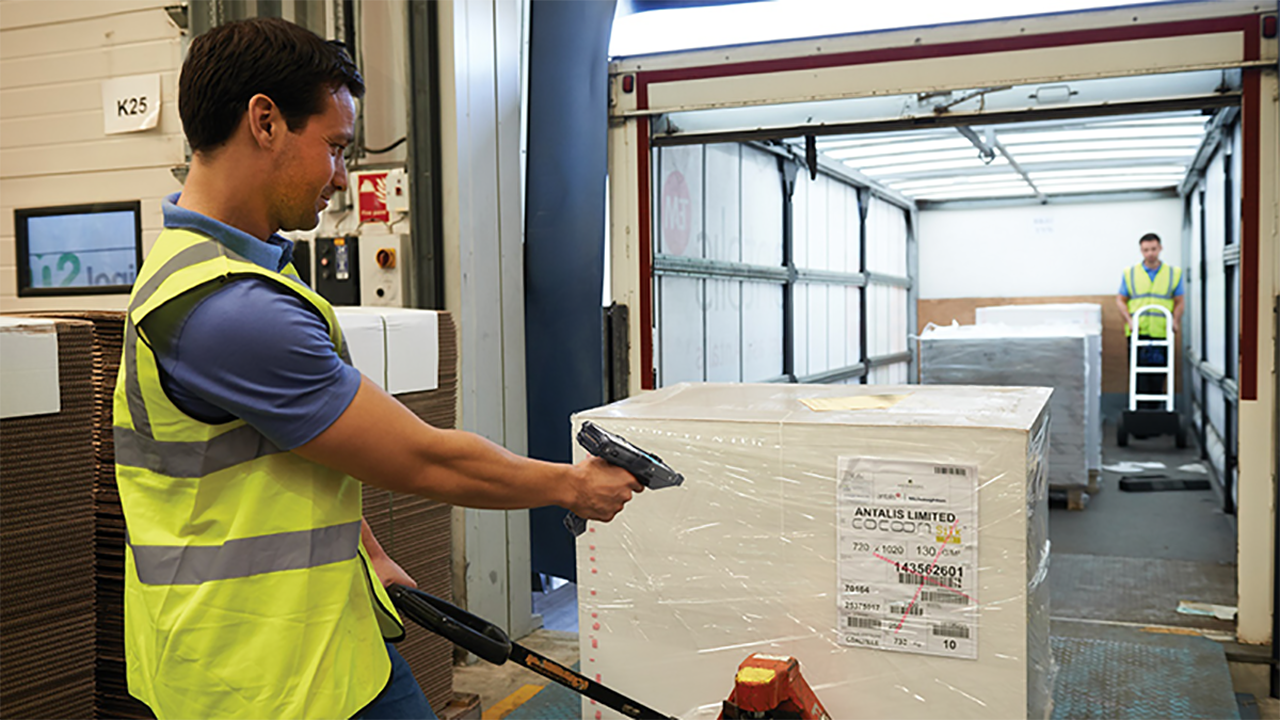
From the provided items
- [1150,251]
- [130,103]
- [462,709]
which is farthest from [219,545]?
[1150,251]

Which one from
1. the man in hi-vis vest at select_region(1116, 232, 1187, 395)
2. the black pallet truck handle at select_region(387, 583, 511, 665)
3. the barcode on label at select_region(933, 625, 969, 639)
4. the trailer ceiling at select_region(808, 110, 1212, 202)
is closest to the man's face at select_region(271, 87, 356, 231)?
the black pallet truck handle at select_region(387, 583, 511, 665)

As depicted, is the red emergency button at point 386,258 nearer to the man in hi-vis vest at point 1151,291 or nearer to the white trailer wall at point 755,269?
the white trailer wall at point 755,269

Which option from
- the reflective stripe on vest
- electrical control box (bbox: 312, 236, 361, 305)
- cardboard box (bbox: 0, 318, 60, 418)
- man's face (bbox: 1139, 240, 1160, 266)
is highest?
man's face (bbox: 1139, 240, 1160, 266)

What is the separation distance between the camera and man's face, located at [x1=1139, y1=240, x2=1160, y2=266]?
10.1 metres

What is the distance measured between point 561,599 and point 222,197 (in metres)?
3.89

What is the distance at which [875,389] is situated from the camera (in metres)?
2.94

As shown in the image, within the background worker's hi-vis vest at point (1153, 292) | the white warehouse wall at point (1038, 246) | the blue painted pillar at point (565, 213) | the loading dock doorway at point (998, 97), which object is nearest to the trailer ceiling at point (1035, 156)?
the white warehouse wall at point (1038, 246)

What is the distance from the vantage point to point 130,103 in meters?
4.66

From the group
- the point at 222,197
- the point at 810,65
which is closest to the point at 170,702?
the point at 222,197

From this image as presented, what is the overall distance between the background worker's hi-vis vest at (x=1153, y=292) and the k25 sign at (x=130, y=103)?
919 centimetres

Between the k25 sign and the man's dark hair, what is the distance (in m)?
3.58

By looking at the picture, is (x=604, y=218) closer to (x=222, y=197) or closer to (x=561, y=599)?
(x=561, y=599)

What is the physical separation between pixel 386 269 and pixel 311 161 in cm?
261

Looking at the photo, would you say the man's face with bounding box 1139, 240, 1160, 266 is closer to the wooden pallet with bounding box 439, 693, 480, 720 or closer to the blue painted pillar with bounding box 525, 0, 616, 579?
the blue painted pillar with bounding box 525, 0, 616, 579
